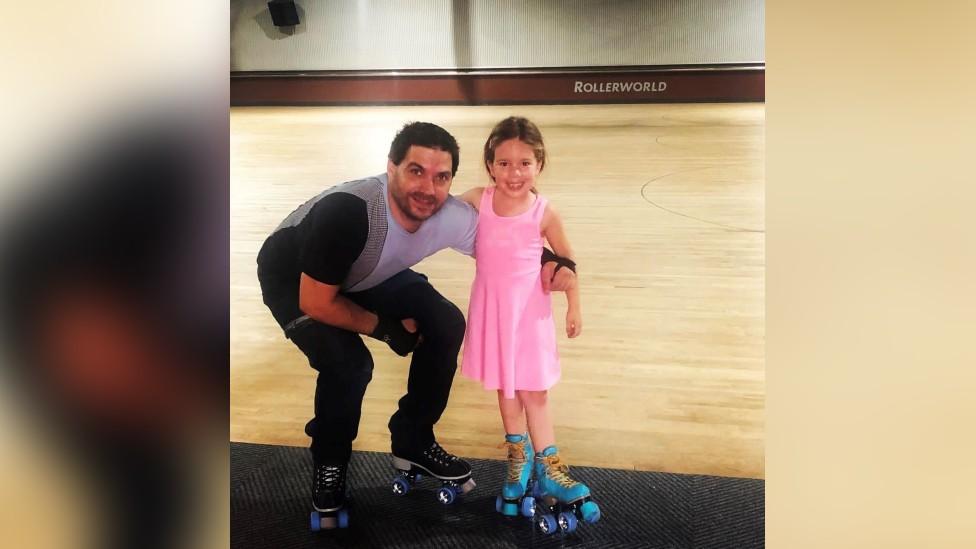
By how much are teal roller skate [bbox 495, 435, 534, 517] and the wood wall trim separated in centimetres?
76

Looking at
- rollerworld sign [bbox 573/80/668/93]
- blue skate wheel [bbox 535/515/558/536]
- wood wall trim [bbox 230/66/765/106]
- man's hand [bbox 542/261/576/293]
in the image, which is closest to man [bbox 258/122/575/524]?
man's hand [bbox 542/261/576/293]

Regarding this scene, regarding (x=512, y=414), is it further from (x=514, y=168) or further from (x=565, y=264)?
(x=514, y=168)

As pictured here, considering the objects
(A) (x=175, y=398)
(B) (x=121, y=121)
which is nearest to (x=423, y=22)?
(B) (x=121, y=121)

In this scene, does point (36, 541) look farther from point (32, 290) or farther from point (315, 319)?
point (315, 319)

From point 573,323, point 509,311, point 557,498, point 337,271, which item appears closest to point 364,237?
point 337,271

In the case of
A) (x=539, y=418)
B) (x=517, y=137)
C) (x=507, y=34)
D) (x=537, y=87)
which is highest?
(x=507, y=34)

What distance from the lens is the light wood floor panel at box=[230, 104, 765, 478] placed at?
1810mm

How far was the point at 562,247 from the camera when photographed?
5.94 feet

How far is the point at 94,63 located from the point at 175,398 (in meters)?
0.82

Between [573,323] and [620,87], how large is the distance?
55 cm

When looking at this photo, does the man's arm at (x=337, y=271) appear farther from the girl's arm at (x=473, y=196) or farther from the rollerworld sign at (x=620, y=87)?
the rollerworld sign at (x=620, y=87)

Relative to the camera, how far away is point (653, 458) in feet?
6.26

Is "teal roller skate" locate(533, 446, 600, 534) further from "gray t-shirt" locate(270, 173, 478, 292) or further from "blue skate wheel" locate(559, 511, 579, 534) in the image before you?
"gray t-shirt" locate(270, 173, 478, 292)

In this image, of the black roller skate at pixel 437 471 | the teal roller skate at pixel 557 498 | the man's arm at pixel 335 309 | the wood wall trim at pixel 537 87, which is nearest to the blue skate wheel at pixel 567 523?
the teal roller skate at pixel 557 498
